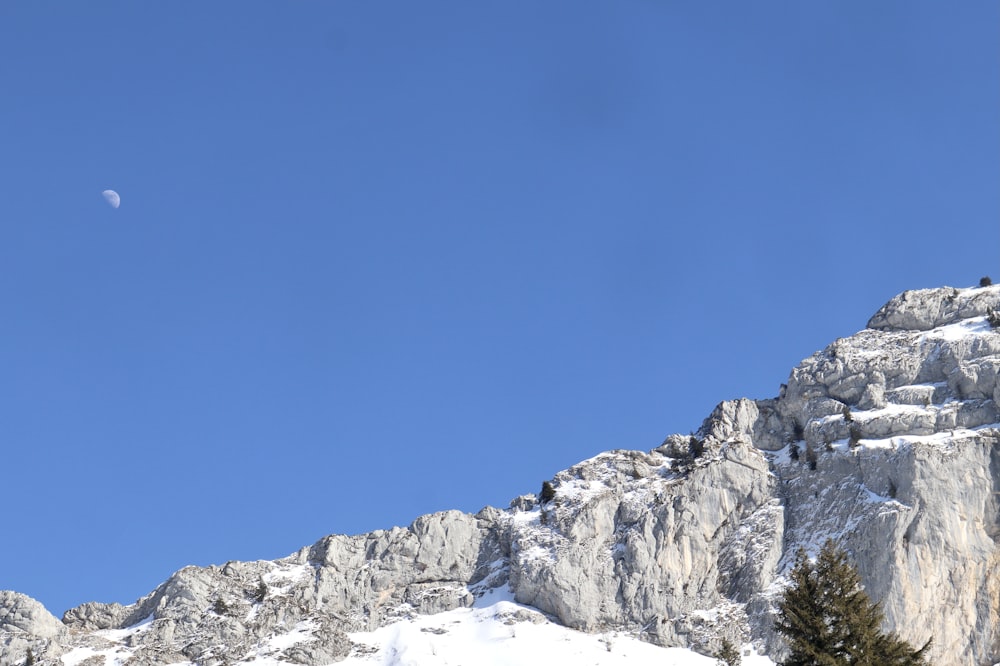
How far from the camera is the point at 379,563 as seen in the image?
149 meters

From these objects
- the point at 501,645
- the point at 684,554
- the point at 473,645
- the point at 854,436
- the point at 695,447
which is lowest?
the point at 501,645

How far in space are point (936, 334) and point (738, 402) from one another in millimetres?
25805

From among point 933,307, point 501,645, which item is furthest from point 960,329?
point 501,645

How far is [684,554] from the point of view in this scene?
138m

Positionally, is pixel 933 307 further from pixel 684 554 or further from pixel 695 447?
pixel 684 554

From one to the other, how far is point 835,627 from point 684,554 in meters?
95.0

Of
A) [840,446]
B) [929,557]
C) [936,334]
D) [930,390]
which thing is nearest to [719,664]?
[929,557]

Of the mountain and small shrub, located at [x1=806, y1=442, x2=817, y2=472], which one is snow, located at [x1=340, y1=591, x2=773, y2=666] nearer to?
the mountain

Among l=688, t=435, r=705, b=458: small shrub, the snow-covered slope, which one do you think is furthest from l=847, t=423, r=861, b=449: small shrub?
the snow-covered slope

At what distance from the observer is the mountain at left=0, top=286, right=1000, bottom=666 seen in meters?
127

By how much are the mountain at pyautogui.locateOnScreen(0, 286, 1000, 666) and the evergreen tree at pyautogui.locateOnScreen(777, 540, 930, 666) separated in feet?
274

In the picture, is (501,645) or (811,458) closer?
(501,645)

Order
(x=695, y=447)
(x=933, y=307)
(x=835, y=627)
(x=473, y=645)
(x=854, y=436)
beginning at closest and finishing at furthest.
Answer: (x=835, y=627)
(x=473, y=645)
(x=854, y=436)
(x=695, y=447)
(x=933, y=307)

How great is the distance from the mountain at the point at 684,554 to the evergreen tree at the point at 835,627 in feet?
274
